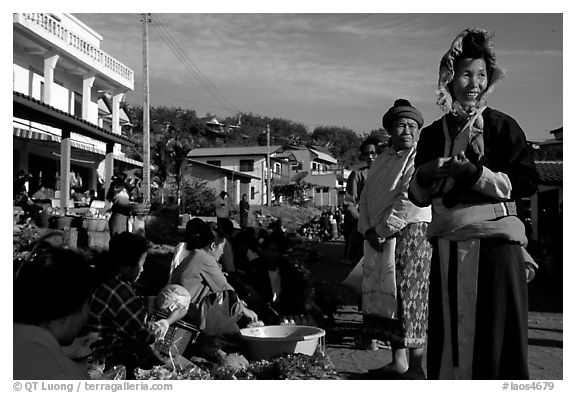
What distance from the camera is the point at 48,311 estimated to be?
2096 mm

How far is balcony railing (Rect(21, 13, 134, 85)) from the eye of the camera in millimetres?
12438

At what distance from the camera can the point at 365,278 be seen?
378 centimetres

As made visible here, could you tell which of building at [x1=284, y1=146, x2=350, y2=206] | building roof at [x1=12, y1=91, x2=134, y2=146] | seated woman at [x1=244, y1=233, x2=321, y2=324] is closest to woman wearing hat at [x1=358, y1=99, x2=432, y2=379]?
seated woman at [x1=244, y1=233, x2=321, y2=324]

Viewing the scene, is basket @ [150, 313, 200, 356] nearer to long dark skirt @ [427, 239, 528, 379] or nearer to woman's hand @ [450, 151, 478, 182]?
long dark skirt @ [427, 239, 528, 379]

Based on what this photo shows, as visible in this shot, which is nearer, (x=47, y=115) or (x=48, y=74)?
(x=47, y=115)

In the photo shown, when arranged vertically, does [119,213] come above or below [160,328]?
above

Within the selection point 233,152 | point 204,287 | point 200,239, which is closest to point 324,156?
point 233,152

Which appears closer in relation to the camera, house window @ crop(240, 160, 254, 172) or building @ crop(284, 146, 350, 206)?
house window @ crop(240, 160, 254, 172)

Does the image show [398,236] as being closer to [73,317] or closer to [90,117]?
[73,317]

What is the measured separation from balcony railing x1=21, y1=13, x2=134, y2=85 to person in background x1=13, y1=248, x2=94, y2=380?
9.67 meters

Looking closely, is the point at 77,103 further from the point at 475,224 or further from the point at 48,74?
the point at 475,224

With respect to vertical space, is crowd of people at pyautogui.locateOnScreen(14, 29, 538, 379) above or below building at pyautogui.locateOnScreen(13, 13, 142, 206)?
below

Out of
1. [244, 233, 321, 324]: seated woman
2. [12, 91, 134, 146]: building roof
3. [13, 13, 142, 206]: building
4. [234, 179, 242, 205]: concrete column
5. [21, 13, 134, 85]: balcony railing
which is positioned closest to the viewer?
[244, 233, 321, 324]: seated woman

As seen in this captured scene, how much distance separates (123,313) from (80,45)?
521 inches
